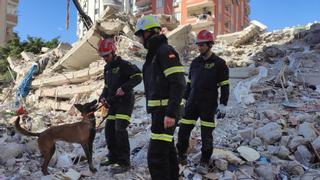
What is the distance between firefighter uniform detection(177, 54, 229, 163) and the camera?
15.3 feet

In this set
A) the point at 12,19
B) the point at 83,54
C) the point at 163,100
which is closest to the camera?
the point at 163,100

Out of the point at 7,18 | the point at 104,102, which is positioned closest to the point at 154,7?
the point at 7,18

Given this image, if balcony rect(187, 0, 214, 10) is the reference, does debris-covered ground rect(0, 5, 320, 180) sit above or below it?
below

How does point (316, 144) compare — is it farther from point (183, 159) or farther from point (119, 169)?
point (119, 169)

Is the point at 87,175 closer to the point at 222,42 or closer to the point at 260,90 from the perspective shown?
the point at 260,90

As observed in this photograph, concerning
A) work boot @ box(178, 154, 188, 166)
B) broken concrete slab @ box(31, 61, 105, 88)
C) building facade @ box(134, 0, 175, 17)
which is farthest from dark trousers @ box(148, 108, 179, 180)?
building facade @ box(134, 0, 175, 17)

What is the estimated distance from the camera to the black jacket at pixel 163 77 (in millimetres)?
3500

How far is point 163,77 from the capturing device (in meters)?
3.64

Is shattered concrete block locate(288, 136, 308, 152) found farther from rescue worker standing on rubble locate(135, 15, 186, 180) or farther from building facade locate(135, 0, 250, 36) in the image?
building facade locate(135, 0, 250, 36)

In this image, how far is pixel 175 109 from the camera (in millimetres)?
3490

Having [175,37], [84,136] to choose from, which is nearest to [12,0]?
[175,37]

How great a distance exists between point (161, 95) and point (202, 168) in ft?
4.72

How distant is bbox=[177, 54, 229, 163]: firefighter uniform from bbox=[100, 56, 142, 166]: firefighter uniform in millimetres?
700

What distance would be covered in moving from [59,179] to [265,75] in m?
6.81
